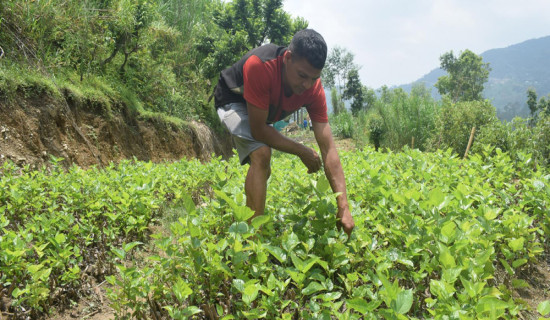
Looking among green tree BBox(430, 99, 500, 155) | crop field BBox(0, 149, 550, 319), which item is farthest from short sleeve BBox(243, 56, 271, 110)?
green tree BBox(430, 99, 500, 155)

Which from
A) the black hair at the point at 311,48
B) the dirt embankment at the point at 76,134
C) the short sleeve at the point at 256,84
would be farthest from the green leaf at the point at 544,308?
the dirt embankment at the point at 76,134

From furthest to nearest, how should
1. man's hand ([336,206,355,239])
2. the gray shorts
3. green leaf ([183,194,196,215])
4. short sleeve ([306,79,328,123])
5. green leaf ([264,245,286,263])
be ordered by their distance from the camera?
1. short sleeve ([306,79,328,123])
2. the gray shorts
3. man's hand ([336,206,355,239])
4. green leaf ([183,194,196,215])
5. green leaf ([264,245,286,263])

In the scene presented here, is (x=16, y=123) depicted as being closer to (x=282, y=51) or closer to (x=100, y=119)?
(x=100, y=119)

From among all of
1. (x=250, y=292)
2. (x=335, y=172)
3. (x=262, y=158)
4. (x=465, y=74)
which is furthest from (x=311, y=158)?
(x=465, y=74)

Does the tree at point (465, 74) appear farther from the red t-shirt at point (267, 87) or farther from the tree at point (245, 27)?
the red t-shirt at point (267, 87)

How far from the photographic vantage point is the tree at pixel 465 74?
4619 cm

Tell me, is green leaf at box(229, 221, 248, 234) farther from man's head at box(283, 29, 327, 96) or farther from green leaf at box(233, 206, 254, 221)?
man's head at box(283, 29, 327, 96)

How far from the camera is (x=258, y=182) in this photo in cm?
221

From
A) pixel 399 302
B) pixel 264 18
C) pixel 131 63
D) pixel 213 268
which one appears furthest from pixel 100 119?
pixel 264 18

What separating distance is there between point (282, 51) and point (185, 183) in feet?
9.85

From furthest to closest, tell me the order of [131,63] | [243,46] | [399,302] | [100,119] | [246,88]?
[243,46] → [131,63] → [100,119] → [246,88] → [399,302]

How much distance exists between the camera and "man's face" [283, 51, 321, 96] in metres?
2.10

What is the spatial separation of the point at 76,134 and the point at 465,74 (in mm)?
52506

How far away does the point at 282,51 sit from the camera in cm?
238
